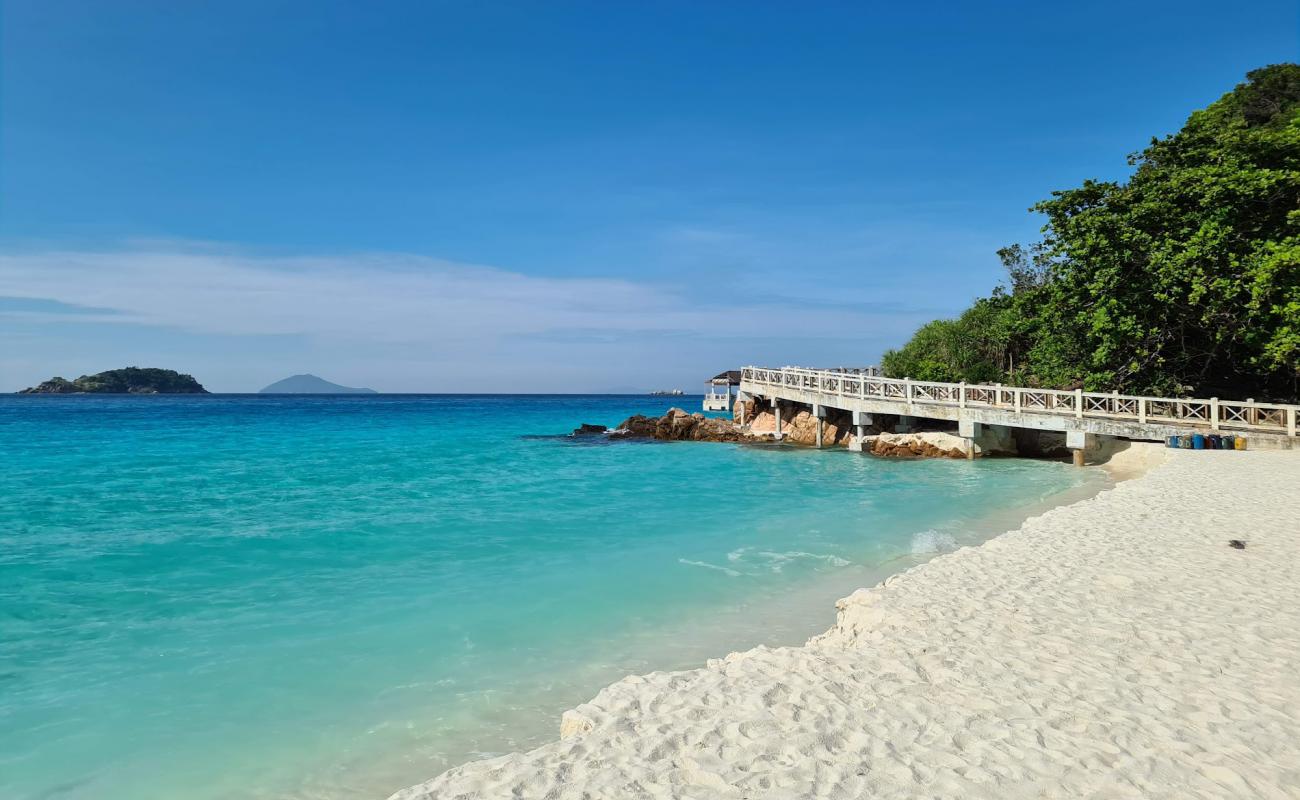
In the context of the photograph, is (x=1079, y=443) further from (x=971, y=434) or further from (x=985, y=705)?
(x=985, y=705)

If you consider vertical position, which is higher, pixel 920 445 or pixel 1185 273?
pixel 1185 273

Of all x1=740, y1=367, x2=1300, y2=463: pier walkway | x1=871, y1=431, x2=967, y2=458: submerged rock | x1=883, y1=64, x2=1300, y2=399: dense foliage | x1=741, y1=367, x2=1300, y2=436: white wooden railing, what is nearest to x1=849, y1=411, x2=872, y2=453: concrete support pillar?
x1=740, y1=367, x2=1300, y2=463: pier walkway

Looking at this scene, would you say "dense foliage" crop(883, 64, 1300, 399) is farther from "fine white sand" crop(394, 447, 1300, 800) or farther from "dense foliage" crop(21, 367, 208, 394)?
"dense foliage" crop(21, 367, 208, 394)

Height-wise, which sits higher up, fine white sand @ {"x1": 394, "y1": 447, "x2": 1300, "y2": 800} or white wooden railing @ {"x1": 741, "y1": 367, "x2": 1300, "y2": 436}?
white wooden railing @ {"x1": 741, "y1": 367, "x2": 1300, "y2": 436}

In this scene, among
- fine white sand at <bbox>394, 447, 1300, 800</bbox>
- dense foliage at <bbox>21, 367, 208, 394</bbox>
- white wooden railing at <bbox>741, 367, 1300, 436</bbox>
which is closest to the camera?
fine white sand at <bbox>394, 447, 1300, 800</bbox>

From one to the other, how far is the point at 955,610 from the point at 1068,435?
20.0 meters

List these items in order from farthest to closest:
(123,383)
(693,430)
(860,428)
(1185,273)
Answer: (123,383) < (693,430) < (860,428) < (1185,273)

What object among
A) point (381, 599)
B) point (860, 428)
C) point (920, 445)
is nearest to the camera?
point (381, 599)

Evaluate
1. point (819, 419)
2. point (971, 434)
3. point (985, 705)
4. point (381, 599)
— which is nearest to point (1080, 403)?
point (971, 434)

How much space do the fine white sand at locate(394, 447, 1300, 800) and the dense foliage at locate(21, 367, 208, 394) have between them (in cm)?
21669

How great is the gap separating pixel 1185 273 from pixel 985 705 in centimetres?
2361

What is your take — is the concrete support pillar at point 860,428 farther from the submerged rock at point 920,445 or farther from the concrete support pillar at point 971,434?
the concrete support pillar at point 971,434

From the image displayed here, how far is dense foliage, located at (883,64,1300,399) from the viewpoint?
21.8 meters

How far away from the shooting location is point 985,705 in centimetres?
514
